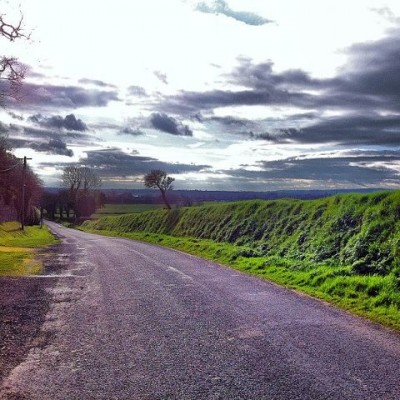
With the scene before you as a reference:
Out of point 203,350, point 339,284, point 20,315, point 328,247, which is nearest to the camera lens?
point 203,350

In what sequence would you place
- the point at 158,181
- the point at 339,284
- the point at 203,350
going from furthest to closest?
1. the point at 158,181
2. the point at 339,284
3. the point at 203,350

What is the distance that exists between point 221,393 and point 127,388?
136cm

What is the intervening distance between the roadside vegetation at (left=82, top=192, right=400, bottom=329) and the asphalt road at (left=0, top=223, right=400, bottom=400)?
1721mm

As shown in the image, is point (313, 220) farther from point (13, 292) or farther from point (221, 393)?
point (221, 393)

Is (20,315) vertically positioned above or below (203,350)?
below

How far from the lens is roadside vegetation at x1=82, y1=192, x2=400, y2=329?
43.8 ft

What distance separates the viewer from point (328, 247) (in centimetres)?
1998

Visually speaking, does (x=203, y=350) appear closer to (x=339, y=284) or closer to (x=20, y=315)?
(x=20, y=315)

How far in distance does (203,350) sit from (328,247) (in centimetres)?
1325

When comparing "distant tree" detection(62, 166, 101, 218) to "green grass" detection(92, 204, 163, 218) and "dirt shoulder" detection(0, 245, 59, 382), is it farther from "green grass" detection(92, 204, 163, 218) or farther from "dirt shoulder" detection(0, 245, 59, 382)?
"dirt shoulder" detection(0, 245, 59, 382)

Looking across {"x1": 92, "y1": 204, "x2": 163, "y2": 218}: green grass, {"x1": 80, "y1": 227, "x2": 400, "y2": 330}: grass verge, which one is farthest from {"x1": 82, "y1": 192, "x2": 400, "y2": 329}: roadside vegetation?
{"x1": 92, "y1": 204, "x2": 163, "y2": 218}: green grass

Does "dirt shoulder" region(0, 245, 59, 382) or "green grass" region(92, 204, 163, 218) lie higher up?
"dirt shoulder" region(0, 245, 59, 382)

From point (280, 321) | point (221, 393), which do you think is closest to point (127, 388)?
point (221, 393)

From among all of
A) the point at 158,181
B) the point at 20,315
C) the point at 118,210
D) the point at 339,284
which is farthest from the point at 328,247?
the point at 118,210
